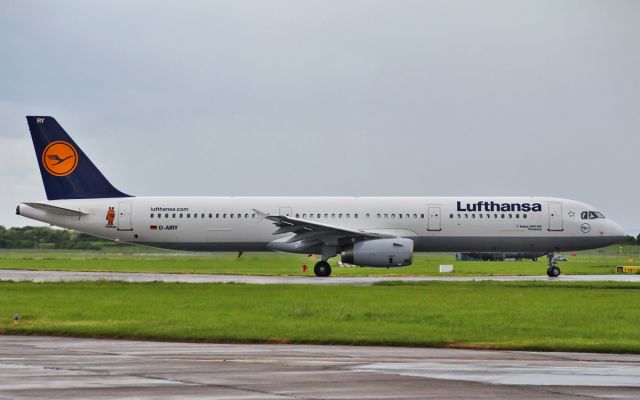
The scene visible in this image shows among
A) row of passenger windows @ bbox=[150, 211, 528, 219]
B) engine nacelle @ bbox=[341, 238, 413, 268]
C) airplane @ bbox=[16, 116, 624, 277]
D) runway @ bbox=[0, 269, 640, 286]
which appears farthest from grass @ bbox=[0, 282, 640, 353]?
row of passenger windows @ bbox=[150, 211, 528, 219]

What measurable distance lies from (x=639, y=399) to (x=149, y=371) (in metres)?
6.96

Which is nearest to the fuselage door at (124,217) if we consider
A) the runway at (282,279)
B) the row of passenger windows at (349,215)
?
the runway at (282,279)

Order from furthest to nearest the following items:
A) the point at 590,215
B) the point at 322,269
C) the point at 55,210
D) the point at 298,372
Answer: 1. the point at 590,215
2. the point at 55,210
3. the point at 322,269
4. the point at 298,372

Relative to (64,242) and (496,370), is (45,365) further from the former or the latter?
(64,242)

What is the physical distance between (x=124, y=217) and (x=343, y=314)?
25771 mm

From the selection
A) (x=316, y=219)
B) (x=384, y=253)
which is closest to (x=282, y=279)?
(x=384, y=253)

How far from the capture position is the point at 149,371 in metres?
14.7

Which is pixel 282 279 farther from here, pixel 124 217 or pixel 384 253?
pixel 124 217

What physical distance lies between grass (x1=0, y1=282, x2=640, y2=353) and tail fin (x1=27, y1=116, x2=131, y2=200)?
13.1 m

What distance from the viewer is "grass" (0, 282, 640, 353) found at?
67.1ft

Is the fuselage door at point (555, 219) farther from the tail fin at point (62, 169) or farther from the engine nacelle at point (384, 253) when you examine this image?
the tail fin at point (62, 169)

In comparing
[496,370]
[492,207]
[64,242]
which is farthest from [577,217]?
[64,242]

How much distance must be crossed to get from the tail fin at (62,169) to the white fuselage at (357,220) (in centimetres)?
70

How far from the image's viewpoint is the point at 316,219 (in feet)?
158
